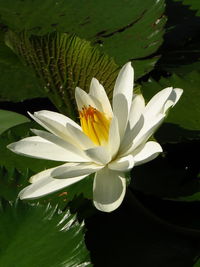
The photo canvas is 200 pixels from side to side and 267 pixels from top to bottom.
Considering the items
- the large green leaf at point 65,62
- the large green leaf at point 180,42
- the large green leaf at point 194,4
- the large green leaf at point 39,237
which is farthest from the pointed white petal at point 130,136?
the large green leaf at point 194,4

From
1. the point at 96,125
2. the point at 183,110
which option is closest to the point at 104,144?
the point at 96,125

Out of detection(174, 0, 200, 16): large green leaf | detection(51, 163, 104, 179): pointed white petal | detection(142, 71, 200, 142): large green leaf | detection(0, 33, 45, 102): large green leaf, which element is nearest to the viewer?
detection(51, 163, 104, 179): pointed white petal

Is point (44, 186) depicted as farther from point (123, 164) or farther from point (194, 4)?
point (194, 4)

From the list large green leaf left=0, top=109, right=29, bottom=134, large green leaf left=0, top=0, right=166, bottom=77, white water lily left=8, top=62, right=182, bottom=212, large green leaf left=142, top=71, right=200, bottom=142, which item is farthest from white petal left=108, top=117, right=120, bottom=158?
large green leaf left=0, top=109, right=29, bottom=134

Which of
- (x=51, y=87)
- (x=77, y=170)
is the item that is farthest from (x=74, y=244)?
(x=51, y=87)

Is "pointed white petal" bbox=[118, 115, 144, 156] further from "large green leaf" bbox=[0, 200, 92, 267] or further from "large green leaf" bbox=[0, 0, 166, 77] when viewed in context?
"large green leaf" bbox=[0, 0, 166, 77]

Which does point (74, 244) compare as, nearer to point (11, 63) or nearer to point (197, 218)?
point (197, 218)
